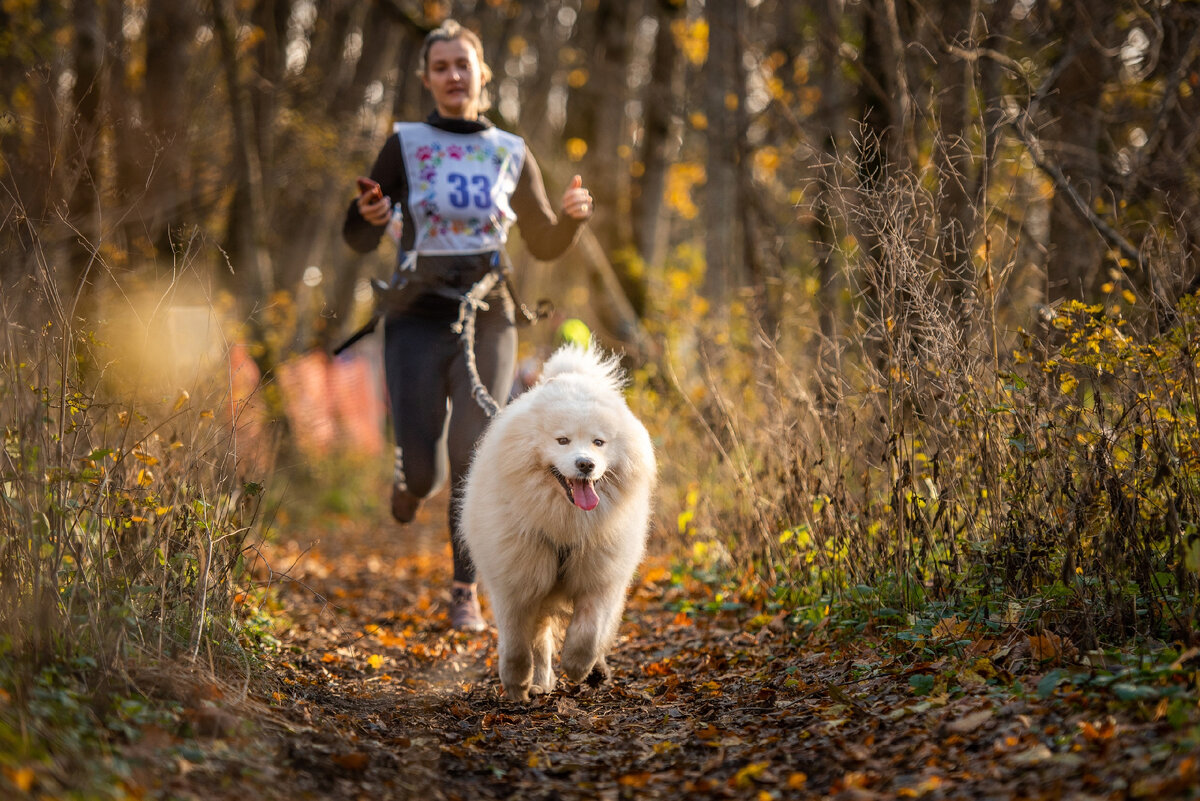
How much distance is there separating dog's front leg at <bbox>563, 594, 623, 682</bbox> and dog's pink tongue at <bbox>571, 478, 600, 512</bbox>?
1.32ft

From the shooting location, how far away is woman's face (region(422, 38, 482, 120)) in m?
4.85

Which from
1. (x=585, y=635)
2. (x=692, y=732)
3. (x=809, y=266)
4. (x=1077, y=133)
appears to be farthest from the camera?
(x=809, y=266)

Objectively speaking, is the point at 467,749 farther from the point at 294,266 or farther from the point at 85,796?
the point at 294,266

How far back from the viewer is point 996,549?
12.1 feet

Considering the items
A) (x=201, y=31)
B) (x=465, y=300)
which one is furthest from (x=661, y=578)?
(x=201, y=31)

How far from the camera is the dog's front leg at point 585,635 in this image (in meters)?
3.93

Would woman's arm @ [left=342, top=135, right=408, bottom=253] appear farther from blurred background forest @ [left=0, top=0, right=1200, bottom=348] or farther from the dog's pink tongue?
the dog's pink tongue

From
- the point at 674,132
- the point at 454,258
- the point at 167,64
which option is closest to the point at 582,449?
the point at 454,258

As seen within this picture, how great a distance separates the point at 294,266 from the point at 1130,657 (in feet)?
45.9

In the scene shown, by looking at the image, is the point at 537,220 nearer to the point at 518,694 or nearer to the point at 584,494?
the point at 584,494

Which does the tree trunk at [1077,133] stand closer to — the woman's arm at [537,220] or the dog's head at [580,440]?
the woman's arm at [537,220]

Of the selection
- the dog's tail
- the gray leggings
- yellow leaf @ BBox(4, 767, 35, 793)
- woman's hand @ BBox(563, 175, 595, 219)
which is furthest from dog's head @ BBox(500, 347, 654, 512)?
yellow leaf @ BBox(4, 767, 35, 793)

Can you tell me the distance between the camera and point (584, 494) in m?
3.83

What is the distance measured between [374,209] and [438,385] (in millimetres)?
869
